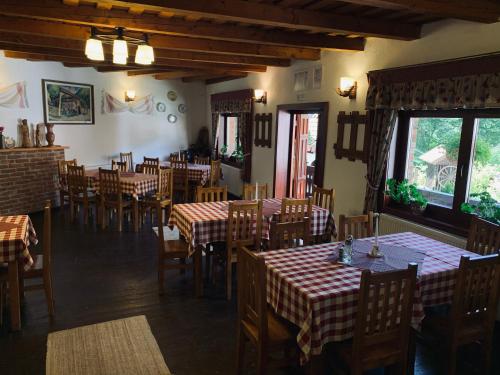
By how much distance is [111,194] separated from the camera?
18.7 feet

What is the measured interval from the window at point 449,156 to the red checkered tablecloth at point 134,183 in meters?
3.54

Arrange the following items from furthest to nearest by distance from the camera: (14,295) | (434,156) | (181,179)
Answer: (181,179)
(434,156)
(14,295)

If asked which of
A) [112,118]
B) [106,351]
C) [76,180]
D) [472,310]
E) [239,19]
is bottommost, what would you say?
[106,351]

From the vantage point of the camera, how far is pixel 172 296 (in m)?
3.60

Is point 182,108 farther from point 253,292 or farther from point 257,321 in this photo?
point 257,321

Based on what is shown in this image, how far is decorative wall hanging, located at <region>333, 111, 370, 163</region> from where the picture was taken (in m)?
4.47

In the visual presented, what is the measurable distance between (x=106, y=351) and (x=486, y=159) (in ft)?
11.6

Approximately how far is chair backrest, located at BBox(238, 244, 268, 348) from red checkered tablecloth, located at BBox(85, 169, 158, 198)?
3637 mm

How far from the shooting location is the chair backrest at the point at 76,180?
5.72 m

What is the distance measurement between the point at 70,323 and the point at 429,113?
152 inches

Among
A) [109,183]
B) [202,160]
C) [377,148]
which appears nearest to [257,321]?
[377,148]

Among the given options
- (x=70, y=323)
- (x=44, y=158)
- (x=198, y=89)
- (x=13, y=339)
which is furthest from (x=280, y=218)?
(x=198, y=89)

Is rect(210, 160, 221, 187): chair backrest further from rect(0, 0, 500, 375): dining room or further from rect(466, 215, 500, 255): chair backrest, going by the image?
rect(466, 215, 500, 255): chair backrest

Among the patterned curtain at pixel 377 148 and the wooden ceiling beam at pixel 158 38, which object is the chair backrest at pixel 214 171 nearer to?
the wooden ceiling beam at pixel 158 38
